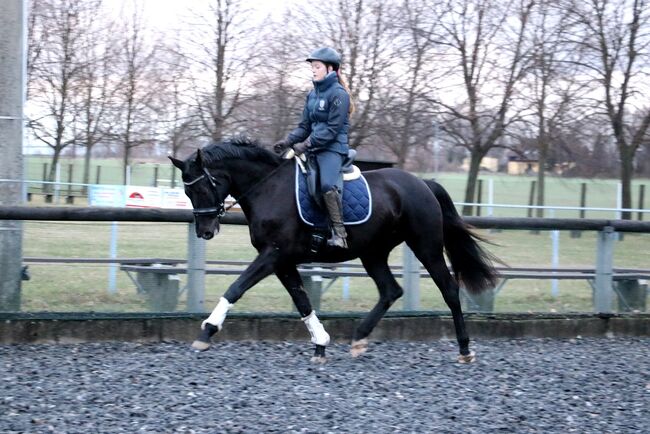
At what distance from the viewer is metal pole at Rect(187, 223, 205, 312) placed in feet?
28.8

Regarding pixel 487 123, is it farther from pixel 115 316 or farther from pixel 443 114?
pixel 115 316

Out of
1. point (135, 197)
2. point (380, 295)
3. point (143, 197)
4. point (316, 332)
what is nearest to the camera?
point (316, 332)

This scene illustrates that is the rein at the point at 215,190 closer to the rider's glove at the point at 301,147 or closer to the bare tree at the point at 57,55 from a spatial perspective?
the rider's glove at the point at 301,147

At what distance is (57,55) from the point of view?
24672 millimetres

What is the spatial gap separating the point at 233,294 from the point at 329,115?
176cm

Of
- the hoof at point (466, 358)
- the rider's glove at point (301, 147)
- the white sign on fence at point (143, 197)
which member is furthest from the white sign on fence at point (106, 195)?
the hoof at point (466, 358)

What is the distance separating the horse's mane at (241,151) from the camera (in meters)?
7.75

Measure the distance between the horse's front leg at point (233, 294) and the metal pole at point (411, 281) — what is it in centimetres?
234

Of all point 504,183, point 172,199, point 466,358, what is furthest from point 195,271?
point 504,183

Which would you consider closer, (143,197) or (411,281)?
(411,281)

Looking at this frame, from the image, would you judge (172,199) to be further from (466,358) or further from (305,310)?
(466,358)

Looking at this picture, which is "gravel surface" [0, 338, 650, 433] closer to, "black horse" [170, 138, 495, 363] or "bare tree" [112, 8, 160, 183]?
"black horse" [170, 138, 495, 363]

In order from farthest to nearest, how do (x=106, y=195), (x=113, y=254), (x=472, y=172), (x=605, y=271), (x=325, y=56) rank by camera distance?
(x=472, y=172), (x=106, y=195), (x=605, y=271), (x=113, y=254), (x=325, y=56)

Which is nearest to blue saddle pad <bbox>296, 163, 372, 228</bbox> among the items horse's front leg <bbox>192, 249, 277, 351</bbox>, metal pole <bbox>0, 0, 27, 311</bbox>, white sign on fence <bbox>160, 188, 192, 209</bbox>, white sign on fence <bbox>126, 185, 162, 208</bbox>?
horse's front leg <bbox>192, 249, 277, 351</bbox>
